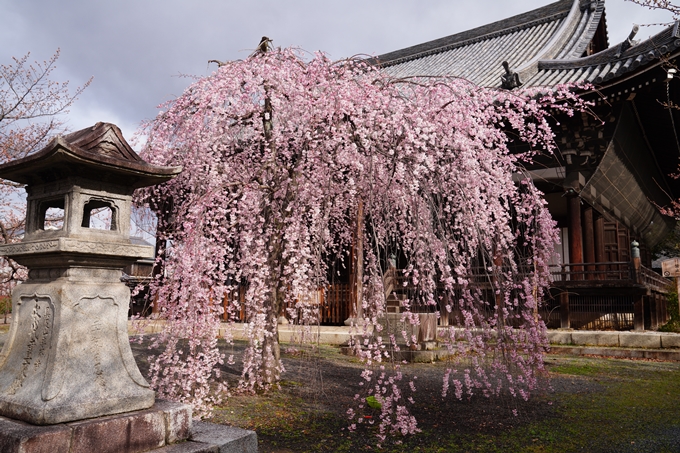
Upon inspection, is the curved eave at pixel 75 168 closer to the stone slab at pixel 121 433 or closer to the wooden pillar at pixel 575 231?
the stone slab at pixel 121 433

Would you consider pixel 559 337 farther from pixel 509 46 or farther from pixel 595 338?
pixel 509 46

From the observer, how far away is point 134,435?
3.62 metres

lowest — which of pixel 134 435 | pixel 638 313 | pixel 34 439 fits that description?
pixel 134 435

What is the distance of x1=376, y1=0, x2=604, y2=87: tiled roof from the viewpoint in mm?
15625

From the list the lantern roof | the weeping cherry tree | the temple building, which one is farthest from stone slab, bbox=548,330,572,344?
the lantern roof

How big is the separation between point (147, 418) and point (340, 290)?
10601 mm

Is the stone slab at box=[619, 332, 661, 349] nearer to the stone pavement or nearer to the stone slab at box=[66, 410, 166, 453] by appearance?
the stone pavement

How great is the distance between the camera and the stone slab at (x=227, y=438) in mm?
3797

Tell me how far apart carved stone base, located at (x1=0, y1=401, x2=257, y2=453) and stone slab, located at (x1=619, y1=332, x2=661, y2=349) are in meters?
9.79

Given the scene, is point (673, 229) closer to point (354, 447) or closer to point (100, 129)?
point (354, 447)

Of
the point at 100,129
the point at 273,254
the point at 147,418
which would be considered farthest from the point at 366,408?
the point at 100,129

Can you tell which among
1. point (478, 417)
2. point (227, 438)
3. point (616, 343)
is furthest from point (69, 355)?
point (616, 343)

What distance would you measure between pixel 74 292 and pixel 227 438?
169cm

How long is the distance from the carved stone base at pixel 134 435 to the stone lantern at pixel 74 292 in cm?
15
